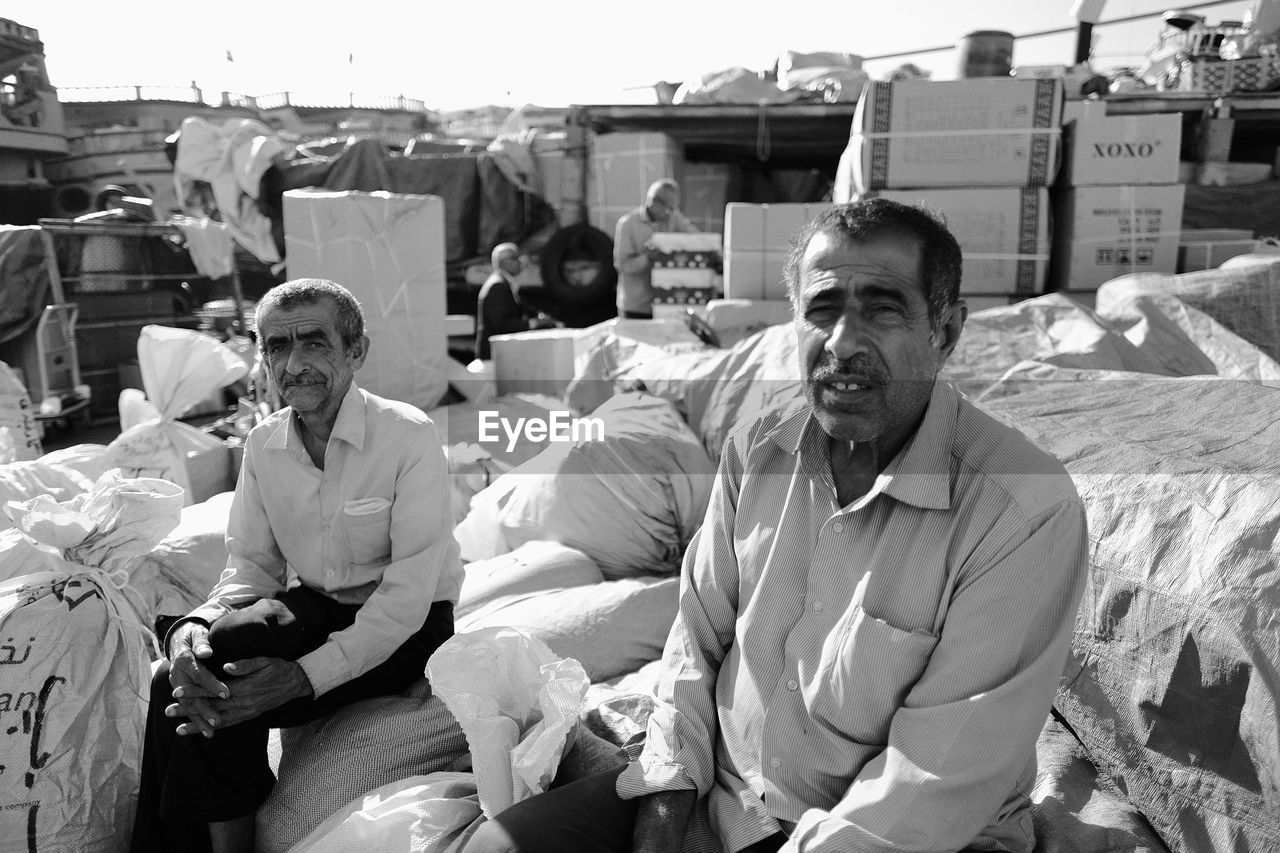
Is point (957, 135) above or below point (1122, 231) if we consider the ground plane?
above

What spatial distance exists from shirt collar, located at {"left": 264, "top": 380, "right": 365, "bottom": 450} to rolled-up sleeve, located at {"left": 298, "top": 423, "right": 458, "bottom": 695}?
0.36ft

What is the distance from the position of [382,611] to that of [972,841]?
1.16m

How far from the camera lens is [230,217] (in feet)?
31.7

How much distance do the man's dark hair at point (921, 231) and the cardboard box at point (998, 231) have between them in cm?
269

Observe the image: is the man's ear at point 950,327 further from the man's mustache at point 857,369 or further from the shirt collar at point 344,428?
the shirt collar at point 344,428

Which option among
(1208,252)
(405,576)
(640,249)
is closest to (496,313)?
(640,249)

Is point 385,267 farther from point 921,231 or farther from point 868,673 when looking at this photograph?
point 868,673

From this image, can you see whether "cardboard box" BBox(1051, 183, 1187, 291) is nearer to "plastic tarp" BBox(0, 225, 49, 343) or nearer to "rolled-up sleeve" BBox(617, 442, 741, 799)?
"rolled-up sleeve" BBox(617, 442, 741, 799)

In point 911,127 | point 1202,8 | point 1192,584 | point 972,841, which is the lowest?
point 972,841

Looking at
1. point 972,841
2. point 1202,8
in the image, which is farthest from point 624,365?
point 1202,8

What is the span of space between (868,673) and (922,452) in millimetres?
310

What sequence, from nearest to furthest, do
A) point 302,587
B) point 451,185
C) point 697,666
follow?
1. point 697,666
2. point 302,587
3. point 451,185

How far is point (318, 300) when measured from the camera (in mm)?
1894

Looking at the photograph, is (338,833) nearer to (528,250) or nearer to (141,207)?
(528,250)
